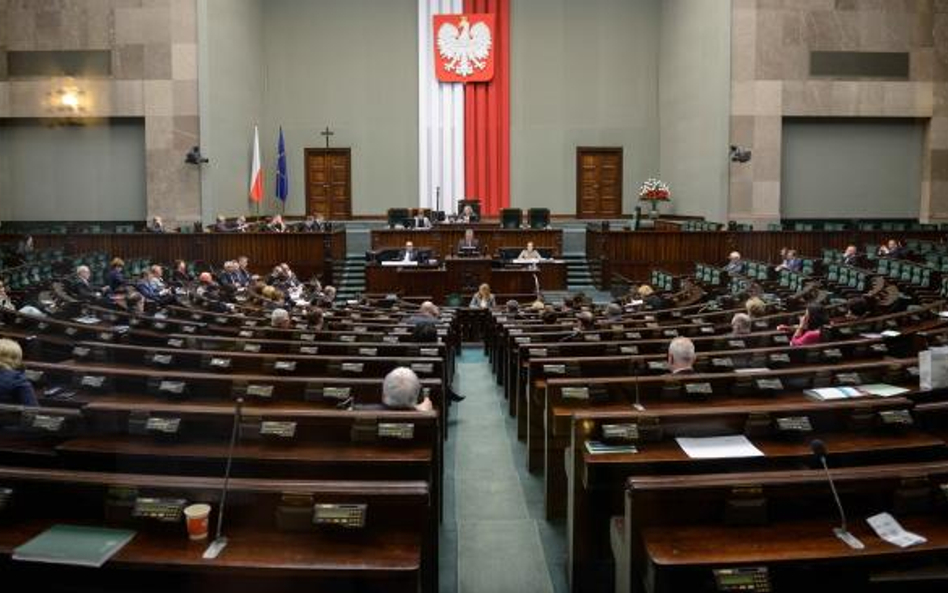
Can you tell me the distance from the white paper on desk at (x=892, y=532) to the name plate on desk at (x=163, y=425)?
2849 millimetres

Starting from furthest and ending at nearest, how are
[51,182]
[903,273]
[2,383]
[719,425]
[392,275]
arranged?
[51,182], [392,275], [903,273], [2,383], [719,425]

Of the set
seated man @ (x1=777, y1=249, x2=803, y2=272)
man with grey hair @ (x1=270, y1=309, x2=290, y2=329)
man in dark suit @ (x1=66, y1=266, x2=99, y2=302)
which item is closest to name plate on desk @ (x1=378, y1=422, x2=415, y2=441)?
man with grey hair @ (x1=270, y1=309, x2=290, y2=329)

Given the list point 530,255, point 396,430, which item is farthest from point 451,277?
point 396,430

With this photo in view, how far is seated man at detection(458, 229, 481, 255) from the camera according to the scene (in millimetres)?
16031

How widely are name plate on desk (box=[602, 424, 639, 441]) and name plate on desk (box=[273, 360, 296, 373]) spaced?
107 inches

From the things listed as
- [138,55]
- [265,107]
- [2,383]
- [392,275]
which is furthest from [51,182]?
[2,383]

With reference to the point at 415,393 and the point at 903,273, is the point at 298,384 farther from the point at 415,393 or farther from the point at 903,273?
the point at 903,273

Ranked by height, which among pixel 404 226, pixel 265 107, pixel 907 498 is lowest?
pixel 907 498

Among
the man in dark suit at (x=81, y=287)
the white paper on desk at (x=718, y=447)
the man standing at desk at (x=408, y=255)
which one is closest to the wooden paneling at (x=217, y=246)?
the man standing at desk at (x=408, y=255)

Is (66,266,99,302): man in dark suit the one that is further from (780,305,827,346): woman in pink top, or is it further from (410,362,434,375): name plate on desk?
(780,305,827,346): woman in pink top

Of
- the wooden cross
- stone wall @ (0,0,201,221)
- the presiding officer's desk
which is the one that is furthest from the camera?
the wooden cross

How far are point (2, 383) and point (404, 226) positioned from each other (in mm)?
13835

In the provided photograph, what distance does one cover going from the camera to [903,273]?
12820 millimetres

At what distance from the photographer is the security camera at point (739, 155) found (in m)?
18.5
